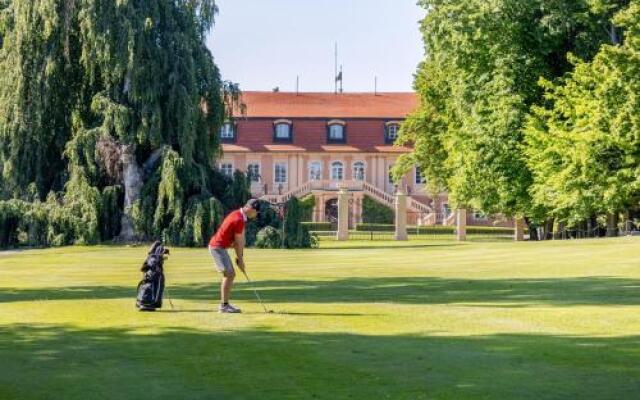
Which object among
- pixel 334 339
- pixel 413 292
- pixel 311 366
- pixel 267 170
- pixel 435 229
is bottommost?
pixel 311 366

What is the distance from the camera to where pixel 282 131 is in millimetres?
98500

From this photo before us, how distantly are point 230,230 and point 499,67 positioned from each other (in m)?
34.9

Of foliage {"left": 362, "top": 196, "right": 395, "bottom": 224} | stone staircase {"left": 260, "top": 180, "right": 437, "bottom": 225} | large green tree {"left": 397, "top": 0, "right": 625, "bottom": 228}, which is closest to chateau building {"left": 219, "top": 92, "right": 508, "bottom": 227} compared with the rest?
stone staircase {"left": 260, "top": 180, "right": 437, "bottom": 225}

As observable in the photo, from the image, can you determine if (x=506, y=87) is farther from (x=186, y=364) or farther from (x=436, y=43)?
(x=186, y=364)

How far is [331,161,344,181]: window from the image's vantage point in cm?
9850

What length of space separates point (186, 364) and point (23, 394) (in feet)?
6.77

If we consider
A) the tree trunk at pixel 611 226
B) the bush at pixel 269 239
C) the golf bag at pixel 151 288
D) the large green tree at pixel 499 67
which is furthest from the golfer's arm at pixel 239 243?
the tree trunk at pixel 611 226

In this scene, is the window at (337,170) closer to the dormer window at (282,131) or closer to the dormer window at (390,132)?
→ the dormer window at (282,131)

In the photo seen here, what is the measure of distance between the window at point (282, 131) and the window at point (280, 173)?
1.97 m

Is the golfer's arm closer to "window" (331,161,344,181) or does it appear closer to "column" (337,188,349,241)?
"column" (337,188,349,241)

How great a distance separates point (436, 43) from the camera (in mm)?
53219

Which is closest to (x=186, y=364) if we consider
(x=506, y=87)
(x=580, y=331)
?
(x=580, y=331)

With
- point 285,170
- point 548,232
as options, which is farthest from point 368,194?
point 548,232

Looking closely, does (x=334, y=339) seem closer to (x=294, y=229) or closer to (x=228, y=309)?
(x=228, y=309)
